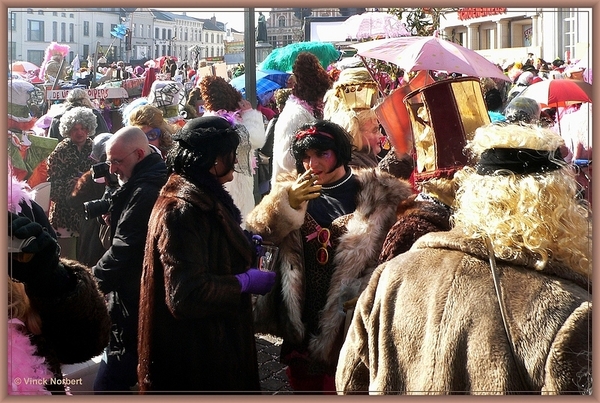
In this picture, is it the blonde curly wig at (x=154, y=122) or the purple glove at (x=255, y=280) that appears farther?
the blonde curly wig at (x=154, y=122)

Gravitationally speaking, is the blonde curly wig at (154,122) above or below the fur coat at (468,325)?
Answer: above

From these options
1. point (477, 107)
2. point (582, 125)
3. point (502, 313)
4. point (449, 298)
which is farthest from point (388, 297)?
point (582, 125)

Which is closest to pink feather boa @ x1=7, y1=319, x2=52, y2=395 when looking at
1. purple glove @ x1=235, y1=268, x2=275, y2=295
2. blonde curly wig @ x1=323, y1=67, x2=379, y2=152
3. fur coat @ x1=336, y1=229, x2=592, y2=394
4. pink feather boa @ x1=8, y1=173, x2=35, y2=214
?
pink feather boa @ x1=8, y1=173, x2=35, y2=214

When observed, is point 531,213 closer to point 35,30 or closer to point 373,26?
point 35,30

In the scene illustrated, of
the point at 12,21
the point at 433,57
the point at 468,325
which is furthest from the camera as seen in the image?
the point at 433,57

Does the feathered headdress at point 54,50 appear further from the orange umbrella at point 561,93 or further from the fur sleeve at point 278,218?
the orange umbrella at point 561,93

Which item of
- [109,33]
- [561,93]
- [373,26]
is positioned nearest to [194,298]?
[109,33]

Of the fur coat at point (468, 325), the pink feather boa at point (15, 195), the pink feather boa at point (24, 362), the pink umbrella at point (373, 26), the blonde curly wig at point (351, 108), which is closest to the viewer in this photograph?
the fur coat at point (468, 325)

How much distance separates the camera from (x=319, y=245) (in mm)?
3885

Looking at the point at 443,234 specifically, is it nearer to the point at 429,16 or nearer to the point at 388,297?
the point at 388,297

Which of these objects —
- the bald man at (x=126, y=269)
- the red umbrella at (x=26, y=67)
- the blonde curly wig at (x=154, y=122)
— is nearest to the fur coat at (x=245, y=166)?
the blonde curly wig at (x=154, y=122)

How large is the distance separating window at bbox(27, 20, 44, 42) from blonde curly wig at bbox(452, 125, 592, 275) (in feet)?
7.51

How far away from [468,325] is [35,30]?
255 cm

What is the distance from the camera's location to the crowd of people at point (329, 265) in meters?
2.21
